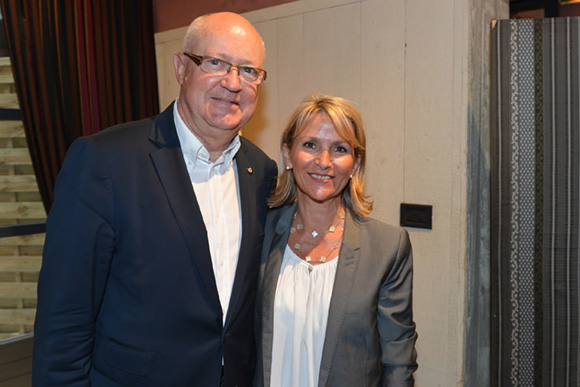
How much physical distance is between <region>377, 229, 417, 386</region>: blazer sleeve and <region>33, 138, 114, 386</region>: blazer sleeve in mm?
850

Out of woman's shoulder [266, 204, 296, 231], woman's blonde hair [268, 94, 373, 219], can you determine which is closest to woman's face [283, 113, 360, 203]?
woman's blonde hair [268, 94, 373, 219]

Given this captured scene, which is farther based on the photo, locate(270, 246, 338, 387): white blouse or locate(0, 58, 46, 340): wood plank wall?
locate(0, 58, 46, 340): wood plank wall

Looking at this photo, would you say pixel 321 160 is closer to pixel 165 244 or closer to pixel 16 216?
pixel 165 244

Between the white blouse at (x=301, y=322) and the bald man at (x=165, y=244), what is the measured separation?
103 millimetres

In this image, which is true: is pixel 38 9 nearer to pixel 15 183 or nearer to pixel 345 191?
pixel 15 183

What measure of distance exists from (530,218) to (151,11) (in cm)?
277

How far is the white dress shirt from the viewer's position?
4.73ft

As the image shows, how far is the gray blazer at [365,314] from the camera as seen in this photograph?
143cm

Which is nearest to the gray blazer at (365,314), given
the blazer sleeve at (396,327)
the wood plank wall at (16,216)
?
the blazer sleeve at (396,327)

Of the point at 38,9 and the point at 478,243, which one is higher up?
the point at 38,9

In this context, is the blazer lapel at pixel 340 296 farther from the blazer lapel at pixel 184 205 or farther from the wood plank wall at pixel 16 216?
the wood plank wall at pixel 16 216

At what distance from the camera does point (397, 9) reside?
225 centimetres

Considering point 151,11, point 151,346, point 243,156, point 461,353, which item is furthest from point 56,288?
point 151,11

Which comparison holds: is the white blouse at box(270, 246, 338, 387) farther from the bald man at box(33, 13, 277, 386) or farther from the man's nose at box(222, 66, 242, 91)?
the man's nose at box(222, 66, 242, 91)
